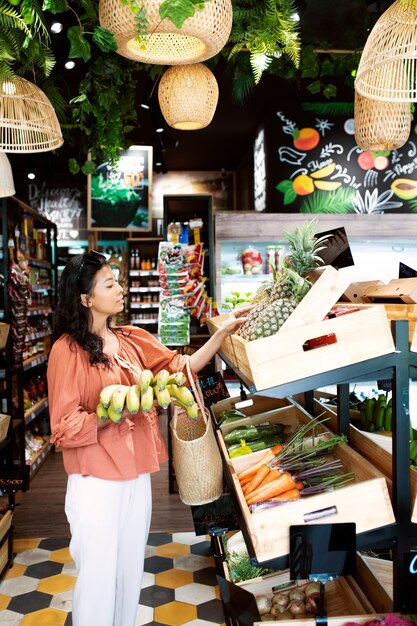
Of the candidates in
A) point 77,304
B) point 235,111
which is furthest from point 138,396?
point 235,111

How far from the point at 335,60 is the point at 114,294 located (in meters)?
4.09

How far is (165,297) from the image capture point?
496 centimetres

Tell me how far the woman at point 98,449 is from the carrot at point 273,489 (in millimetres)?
655

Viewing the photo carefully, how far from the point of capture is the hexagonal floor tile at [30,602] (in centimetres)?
326

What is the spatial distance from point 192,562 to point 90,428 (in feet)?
6.42

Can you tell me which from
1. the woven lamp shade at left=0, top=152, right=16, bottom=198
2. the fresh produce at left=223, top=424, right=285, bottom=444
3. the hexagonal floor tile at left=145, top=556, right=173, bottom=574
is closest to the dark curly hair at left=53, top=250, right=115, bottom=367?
the fresh produce at left=223, top=424, right=285, bottom=444

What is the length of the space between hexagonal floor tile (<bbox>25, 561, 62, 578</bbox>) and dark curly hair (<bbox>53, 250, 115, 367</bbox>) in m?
1.93

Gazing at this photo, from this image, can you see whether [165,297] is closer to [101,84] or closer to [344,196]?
[101,84]

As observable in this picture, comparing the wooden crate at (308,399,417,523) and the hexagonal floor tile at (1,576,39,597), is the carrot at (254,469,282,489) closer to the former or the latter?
the wooden crate at (308,399,417,523)

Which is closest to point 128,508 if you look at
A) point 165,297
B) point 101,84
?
point 165,297

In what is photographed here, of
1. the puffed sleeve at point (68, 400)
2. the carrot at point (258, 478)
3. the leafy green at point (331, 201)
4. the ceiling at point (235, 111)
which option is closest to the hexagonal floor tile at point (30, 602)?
the puffed sleeve at point (68, 400)

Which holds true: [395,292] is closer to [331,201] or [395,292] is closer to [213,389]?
[213,389]

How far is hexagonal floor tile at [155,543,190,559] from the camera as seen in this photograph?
395 cm

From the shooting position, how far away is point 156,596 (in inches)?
133
